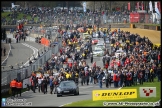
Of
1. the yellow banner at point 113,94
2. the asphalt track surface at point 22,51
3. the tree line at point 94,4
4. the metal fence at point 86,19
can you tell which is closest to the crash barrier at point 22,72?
the asphalt track surface at point 22,51

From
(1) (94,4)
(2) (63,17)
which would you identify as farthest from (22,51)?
(1) (94,4)

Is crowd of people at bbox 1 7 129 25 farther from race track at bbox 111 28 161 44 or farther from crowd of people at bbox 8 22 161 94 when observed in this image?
crowd of people at bbox 8 22 161 94

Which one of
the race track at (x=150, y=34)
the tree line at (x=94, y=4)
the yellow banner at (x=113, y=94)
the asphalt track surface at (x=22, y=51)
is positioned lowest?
the yellow banner at (x=113, y=94)

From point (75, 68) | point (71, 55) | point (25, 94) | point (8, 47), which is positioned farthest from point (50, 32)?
point (25, 94)

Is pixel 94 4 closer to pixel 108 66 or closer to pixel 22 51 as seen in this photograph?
pixel 22 51

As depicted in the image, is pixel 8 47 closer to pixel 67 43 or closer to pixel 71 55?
pixel 67 43

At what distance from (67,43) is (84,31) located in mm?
11949

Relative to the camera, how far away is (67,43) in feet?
193

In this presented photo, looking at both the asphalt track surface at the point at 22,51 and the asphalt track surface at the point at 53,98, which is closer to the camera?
the asphalt track surface at the point at 53,98

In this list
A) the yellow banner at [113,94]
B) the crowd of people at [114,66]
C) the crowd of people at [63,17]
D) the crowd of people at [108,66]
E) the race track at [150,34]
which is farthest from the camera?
the crowd of people at [63,17]

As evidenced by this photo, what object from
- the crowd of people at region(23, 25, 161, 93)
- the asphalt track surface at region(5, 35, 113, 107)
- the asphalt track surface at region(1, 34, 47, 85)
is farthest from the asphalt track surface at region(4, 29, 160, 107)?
the asphalt track surface at region(1, 34, 47, 85)

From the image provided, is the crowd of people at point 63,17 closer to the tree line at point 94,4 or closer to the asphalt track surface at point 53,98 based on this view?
the tree line at point 94,4

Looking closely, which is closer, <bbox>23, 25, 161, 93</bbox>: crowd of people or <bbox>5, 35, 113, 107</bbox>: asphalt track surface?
<bbox>5, 35, 113, 107</bbox>: asphalt track surface

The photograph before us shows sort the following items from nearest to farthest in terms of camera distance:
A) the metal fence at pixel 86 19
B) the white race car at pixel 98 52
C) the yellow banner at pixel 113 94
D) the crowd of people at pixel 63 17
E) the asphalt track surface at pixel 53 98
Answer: the yellow banner at pixel 113 94
the asphalt track surface at pixel 53 98
the white race car at pixel 98 52
the metal fence at pixel 86 19
the crowd of people at pixel 63 17
